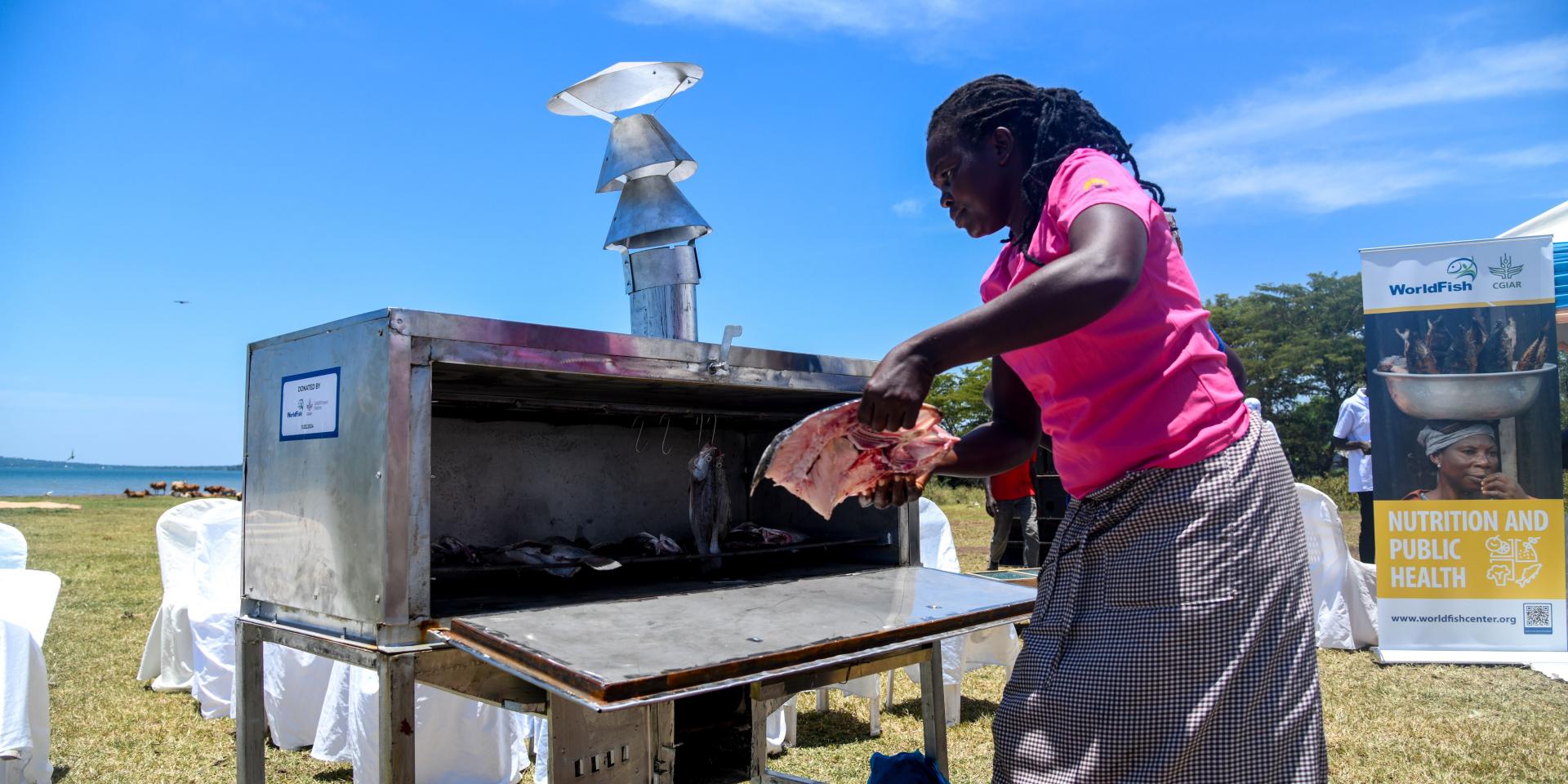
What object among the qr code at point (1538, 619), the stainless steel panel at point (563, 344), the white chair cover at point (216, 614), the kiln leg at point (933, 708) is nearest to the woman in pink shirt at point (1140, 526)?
the stainless steel panel at point (563, 344)

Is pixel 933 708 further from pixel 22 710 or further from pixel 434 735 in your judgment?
pixel 22 710

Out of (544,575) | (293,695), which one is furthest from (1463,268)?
(293,695)

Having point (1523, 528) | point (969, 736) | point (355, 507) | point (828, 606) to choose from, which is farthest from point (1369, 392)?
point (355, 507)

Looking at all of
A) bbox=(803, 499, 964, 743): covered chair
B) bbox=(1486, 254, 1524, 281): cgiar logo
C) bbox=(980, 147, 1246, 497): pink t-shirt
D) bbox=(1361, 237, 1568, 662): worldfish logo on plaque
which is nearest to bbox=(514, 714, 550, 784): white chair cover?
bbox=(803, 499, 964, 743): covered chair

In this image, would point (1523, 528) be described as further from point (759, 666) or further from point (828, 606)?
point (759, 666)

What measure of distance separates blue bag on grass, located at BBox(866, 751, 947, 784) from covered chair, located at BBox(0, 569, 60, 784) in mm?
3172

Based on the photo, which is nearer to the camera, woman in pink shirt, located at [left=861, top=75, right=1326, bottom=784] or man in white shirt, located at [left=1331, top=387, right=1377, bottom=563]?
woman in pink shirt, located at [left=861, top=75, right=1326, bottom=784]

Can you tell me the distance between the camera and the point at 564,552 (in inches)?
132

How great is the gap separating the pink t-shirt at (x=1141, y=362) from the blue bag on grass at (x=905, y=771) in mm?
1105

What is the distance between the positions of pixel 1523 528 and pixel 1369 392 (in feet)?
4.25

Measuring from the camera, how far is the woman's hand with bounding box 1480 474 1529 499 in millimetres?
6828

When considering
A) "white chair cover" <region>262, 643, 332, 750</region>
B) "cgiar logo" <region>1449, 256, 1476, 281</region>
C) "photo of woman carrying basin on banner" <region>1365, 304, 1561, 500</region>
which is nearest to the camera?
"white chair cover" <region>262, 643, 332, 750</region>

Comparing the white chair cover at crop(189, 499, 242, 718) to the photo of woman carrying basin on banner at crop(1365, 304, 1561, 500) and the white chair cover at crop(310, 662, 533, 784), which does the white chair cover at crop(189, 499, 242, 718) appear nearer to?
the white chair cover at crop(310, 662, 533, 784)

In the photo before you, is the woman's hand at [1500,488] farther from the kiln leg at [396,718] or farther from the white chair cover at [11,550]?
the white chair cover at [11,550]
